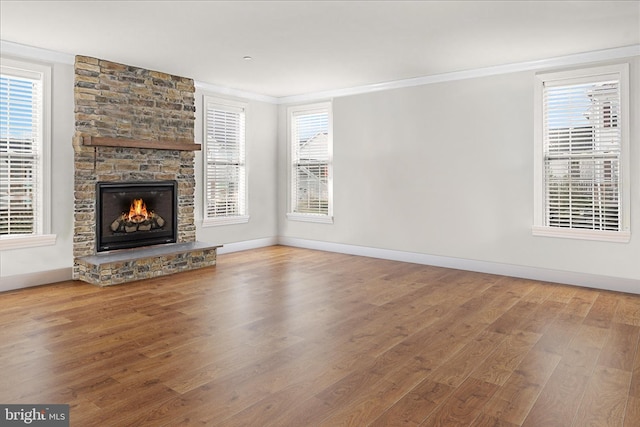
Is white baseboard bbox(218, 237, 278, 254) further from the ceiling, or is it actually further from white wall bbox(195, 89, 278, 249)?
the ceiling

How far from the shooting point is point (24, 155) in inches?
200

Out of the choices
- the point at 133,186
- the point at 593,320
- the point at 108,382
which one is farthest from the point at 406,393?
the point at 133,186

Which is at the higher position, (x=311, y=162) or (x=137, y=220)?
(x=311, y=162)

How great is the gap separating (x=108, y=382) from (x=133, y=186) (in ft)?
12.2

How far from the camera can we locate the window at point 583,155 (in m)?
5.04

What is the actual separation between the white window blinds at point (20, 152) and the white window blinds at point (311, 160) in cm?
408

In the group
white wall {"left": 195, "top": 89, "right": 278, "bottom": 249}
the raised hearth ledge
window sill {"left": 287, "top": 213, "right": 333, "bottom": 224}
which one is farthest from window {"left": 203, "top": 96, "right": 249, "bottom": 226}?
the raised hearth ledge

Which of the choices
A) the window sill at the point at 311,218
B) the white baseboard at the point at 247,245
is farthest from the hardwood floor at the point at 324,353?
the window sill at the point at 311,218

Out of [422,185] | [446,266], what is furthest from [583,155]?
[446,266]

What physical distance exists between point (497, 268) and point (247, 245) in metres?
4.09

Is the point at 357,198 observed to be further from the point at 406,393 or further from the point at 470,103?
the point at 406,393

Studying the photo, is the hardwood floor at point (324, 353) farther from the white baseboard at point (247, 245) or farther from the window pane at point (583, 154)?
the white baseboard at point (247, 245)

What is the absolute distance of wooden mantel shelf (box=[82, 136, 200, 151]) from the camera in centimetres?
529

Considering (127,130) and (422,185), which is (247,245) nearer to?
(127,130)
